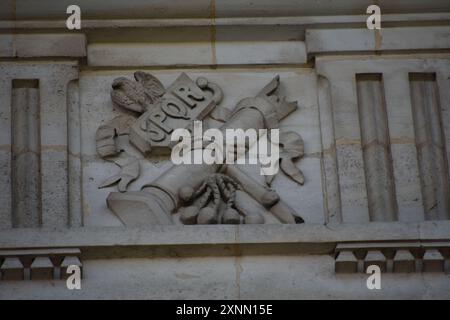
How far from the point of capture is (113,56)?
9.37 meters

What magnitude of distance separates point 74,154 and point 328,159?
4.19ft

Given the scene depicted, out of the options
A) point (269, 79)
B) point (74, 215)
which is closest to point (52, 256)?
point (74, 215)

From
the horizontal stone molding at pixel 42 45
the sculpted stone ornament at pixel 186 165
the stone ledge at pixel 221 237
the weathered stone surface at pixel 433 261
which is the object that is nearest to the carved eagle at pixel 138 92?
the sculpted stone ornament at pixel 186 165

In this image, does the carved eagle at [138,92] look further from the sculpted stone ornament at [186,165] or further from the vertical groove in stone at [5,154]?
the vertical groove in stone at [5,154]

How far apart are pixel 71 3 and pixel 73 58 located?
11.7 inches

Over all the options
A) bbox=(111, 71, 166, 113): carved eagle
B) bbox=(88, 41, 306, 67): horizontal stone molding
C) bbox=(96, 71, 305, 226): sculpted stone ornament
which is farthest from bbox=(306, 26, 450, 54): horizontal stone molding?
bbox=(111, 71, 166, 113): carved eagle

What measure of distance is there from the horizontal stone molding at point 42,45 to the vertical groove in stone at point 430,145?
173 cm

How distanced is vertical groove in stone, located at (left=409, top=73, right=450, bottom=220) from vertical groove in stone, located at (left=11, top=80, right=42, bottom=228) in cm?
192

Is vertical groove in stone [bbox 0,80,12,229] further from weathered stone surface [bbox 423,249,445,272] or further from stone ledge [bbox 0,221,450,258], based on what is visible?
weathered stone surface [bbox 423,249,445,272]

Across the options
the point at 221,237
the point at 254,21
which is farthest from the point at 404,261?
the point at 254,21

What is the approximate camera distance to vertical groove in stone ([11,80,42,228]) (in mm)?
8836
